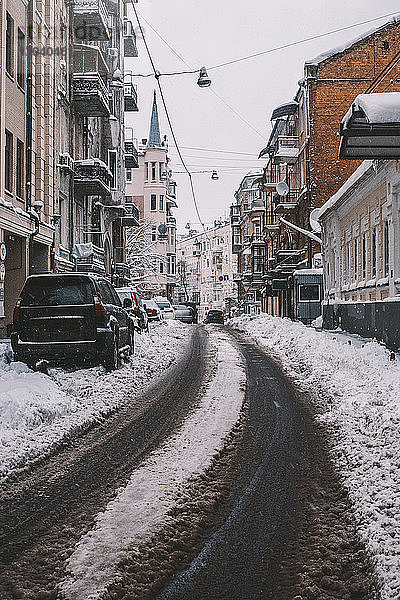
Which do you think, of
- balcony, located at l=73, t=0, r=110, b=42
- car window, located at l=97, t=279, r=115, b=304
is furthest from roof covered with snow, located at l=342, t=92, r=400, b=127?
balcony, located at l=73, t=0, r=110, b=42

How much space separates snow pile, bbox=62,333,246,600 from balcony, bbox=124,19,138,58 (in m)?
44.4

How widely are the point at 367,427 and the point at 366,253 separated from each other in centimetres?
1630

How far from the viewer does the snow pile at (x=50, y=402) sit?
23.4 feet

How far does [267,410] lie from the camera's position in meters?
9.66

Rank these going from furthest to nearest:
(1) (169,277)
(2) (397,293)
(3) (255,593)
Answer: (1) (169,277)
(2) (397,293)
(3) (255,593)

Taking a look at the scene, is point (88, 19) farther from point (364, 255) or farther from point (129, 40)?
point (364, 255)

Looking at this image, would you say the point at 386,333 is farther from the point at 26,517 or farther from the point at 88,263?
the point at 88,263

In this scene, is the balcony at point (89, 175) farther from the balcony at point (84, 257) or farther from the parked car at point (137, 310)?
the parked car at point (137, 310)

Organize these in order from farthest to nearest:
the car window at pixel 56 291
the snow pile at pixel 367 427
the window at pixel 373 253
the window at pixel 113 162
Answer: the window at pixel 113 162 < the window at pixel 373 253 < the car window at pixel 56 291 < the snow pile at pixel 367 427

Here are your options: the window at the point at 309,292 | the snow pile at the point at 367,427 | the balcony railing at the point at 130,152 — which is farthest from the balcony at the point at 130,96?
the snow pile at the point at 367,427

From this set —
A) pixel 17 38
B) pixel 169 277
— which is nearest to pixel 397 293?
pixel 17 38

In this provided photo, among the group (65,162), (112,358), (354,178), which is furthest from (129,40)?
(112,358)

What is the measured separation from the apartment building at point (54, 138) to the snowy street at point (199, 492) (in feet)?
38.5

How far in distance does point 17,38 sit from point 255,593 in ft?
70.9
